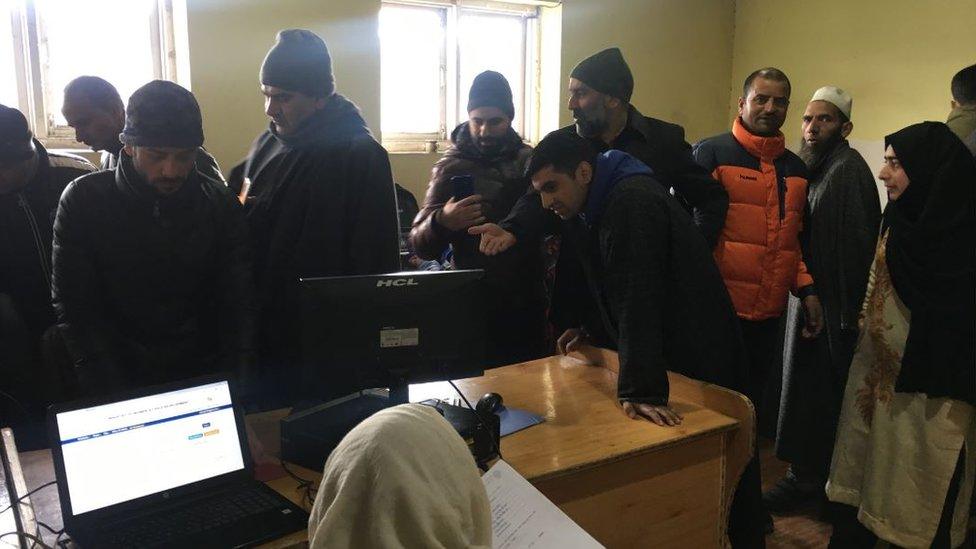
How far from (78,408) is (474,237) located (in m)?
1.39

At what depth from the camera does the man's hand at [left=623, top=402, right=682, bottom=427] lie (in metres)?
1.72

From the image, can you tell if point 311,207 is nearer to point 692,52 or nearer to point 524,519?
point 524,519

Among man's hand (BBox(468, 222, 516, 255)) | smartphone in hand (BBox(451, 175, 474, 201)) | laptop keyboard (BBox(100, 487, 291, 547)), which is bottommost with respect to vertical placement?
laptop keyboard (BBox(100, 487, 291, 547))

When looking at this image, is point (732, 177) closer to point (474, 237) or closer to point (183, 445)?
point (474, 237)

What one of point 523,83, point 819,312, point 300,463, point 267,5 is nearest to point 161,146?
point 300,463

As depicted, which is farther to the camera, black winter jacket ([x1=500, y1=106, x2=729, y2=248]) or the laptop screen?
black winter jacket ([x1=500, y1=106, x2=729, y2=248])

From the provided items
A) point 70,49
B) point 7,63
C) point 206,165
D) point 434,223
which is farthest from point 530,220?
point 7,63

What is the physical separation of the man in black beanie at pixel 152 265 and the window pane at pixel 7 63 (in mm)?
2510

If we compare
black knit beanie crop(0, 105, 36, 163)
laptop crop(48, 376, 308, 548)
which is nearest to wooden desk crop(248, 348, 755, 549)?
laptop crop(48, 376, 308, 548)

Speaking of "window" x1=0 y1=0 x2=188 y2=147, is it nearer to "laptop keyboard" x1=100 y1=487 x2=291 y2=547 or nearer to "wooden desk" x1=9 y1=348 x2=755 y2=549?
"wooden desk" x1=9 y1=348 x2=755 y2=549

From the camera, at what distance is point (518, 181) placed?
8.09 feet

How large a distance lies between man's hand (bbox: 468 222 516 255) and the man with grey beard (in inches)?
47.2

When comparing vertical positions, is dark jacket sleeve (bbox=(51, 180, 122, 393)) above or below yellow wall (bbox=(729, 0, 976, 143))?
below

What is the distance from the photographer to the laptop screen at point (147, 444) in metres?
1.23
